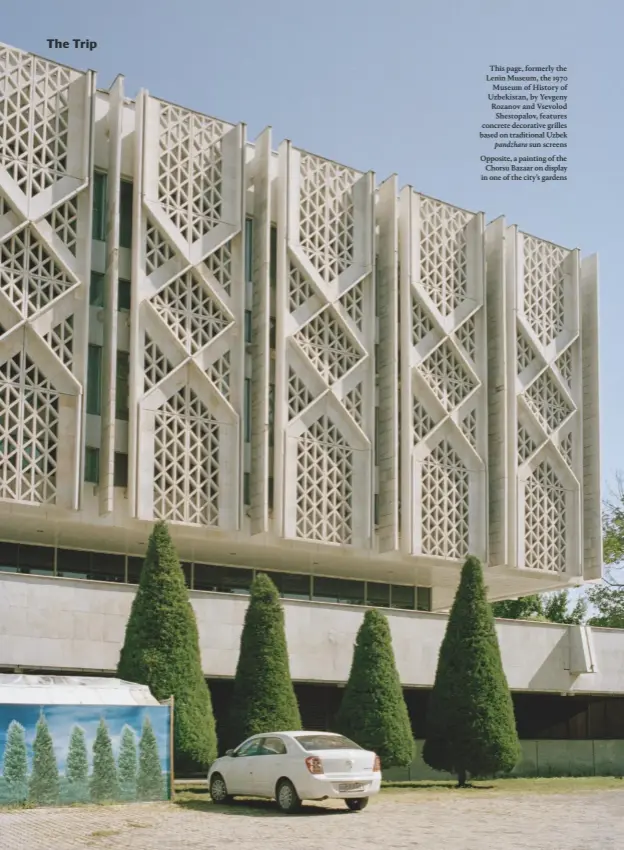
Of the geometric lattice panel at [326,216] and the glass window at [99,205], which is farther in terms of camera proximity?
the geometric lattice panel at [326,216]

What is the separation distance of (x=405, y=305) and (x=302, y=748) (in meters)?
21.0

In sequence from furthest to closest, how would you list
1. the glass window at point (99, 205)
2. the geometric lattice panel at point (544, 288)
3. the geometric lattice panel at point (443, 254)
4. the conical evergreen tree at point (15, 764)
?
1. the geometric lattice panel at point (544, 288)
2. the geometric lattice panel at point (443, 254)
3. the glass window at point (99, 205)
4. the conical evergreen tree at point (15, 764)

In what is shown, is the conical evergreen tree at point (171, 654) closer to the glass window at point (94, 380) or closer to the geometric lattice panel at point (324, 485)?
the glass window at point (94, 380)

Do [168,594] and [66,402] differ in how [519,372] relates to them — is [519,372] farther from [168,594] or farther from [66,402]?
[168,594]

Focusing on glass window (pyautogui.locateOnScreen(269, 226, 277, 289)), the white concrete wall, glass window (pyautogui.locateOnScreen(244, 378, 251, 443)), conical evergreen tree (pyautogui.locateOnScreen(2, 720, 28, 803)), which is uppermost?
glass window (pyautogui.locateOnScreen(269, 226, 277, 289))

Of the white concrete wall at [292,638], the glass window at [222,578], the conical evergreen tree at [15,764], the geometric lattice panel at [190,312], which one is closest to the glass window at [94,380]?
the geometric lattice panel at [190,312]

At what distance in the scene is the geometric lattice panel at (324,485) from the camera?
116ft

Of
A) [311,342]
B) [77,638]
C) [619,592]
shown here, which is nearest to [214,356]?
[311,342]

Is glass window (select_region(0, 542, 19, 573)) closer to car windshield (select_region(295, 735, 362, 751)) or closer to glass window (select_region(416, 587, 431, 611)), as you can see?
car windshield (select_region(295, 735, 362, 751))

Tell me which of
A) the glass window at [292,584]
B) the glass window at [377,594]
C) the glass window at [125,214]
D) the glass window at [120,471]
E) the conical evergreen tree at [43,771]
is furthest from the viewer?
the glass window at [377,594]

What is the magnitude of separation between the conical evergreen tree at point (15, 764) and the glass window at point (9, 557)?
13811mm

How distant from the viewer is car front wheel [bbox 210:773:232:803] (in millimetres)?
22641

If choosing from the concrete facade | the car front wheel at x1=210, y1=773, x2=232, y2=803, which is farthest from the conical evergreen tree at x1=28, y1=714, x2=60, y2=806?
the concrete facade

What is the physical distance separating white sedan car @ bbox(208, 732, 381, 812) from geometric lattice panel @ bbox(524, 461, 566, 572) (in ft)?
68.6
